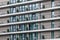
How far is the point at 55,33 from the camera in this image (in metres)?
28.6

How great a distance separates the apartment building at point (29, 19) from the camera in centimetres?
2902

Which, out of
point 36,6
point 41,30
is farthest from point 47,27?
point 36,6

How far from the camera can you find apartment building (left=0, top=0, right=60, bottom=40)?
29016 millimetres

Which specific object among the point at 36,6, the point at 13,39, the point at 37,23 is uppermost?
the point at 36,6

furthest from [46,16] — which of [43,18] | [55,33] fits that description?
[55,33]

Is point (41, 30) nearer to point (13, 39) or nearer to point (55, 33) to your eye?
point (55, 33)

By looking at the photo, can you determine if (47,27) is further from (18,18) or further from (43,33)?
(18,18)

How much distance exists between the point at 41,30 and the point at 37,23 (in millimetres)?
1022

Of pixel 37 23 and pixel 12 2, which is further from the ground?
pixel 12 2

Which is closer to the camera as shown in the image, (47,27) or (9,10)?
(47,27)

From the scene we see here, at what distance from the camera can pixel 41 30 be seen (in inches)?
1158

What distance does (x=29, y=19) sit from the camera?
30.7 m

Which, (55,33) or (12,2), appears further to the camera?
(12,2)

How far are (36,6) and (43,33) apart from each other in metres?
3.34
